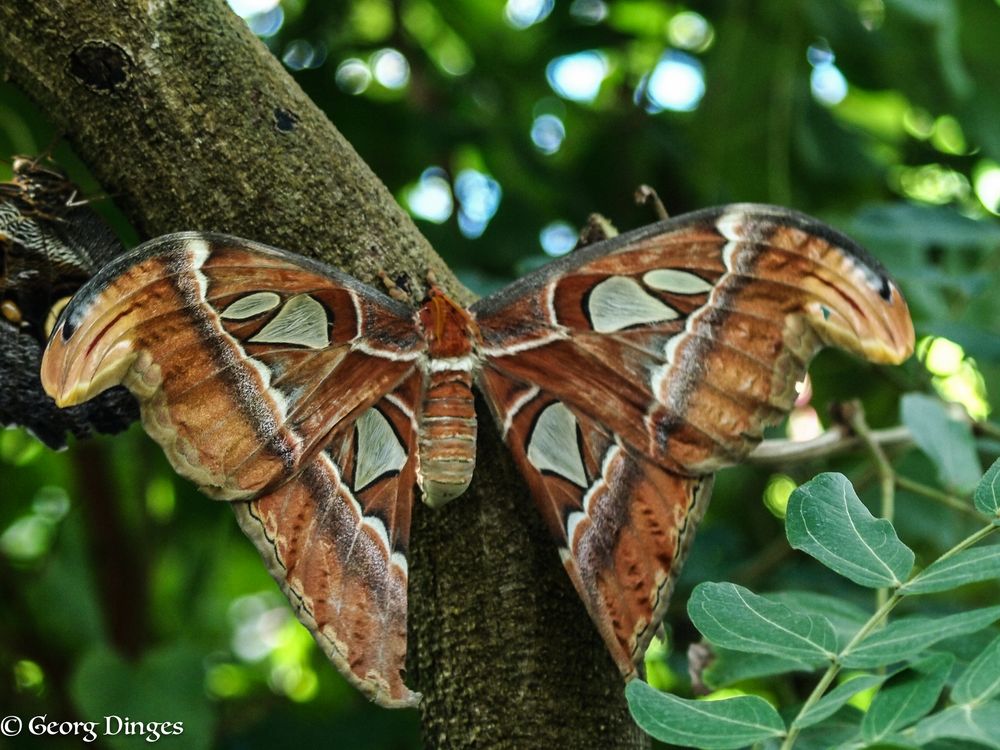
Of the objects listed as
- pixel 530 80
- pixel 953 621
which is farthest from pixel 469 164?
pixel 953 621

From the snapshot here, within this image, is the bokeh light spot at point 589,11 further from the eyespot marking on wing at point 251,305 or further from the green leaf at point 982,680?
the green leaf at point 982,680

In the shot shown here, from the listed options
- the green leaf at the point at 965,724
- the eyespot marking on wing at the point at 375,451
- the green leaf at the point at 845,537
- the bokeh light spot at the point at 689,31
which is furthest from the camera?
the bokeh light spot at the point at 689,31

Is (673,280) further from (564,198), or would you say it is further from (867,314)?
(564,198)

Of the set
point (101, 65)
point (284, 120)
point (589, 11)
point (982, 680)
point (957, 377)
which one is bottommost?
point (957, 377)

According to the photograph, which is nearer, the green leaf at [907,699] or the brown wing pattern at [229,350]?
the green leaf at [907,699]

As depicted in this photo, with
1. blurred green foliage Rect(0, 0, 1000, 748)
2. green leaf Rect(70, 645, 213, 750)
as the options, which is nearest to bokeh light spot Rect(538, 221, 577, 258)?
blurred green foliage Rect(0, 0, 1000, 748)

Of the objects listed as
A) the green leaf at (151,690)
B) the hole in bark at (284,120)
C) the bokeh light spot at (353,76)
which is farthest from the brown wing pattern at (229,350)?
the bokeh light spot at (353,76)

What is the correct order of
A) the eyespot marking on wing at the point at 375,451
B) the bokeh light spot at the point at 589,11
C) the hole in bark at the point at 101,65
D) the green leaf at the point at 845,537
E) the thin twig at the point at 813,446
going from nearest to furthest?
the green leaf at the point at 845,537, the hole in bark at the point at 101,65, the eyespot marking on wing at the point at 375,451, the thin twig at the point at 813,446, the bokeh light spot at the point at 589,11

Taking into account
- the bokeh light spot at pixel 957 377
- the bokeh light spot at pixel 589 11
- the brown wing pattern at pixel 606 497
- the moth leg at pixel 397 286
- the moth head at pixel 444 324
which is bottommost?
the bokeh light spot at pixel 957 377

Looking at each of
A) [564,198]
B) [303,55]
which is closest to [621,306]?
[564,198]
